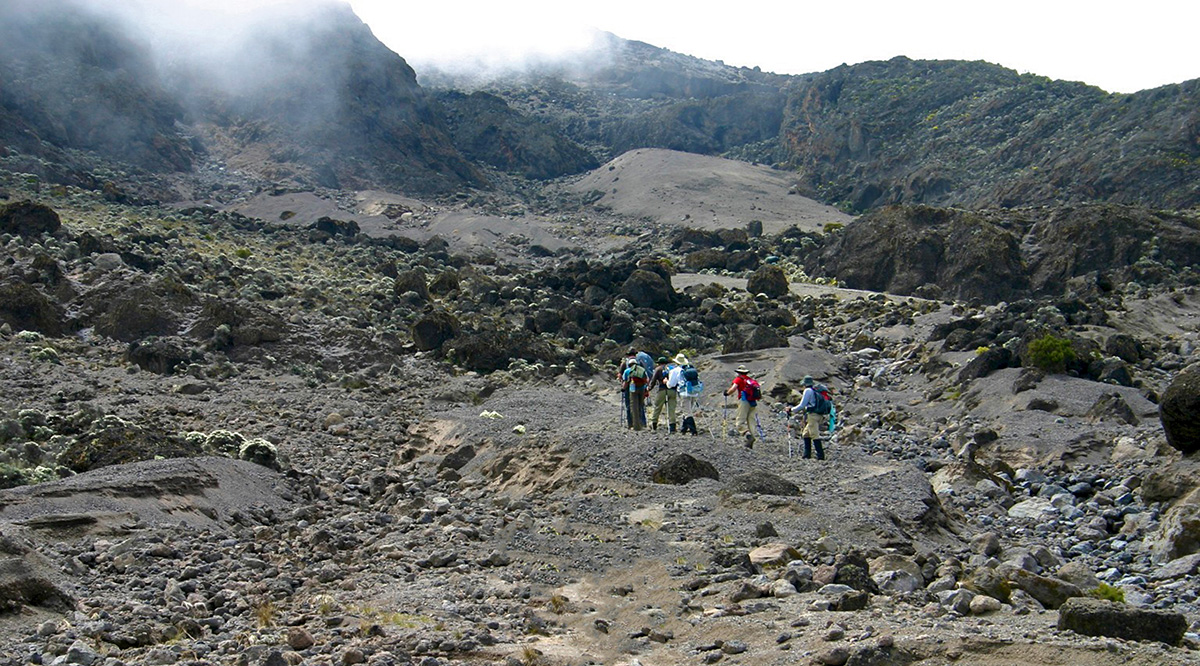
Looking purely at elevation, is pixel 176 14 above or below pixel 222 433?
above

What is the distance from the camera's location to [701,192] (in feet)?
250

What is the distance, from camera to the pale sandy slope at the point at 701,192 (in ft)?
226

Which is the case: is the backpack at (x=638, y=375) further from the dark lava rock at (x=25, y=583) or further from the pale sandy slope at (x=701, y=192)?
the pale sandy slope at (x=701, y=192)

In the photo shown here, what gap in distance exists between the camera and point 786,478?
15023mm

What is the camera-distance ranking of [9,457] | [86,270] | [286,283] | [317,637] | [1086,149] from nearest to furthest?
[317,637], [9,457], [86,270], [286,283], [1086,149]

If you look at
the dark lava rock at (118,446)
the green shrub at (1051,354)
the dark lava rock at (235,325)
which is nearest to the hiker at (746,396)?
the dark lava rock at (118,446)

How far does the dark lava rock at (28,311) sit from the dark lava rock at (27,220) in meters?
6.97

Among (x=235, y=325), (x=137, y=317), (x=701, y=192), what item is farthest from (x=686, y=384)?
(x=701, y=192)

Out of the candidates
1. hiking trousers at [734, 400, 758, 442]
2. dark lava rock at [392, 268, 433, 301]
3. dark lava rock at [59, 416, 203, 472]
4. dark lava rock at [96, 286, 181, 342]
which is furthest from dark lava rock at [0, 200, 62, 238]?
hiking trousers at [734, 400, 758, 442]

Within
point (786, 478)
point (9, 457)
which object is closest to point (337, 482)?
point (9, 457)

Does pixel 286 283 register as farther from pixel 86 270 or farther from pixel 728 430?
pixel 728 430

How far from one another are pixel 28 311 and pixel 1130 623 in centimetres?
Answer: 2495

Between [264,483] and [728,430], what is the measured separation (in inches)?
344

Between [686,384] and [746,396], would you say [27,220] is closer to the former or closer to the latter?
[686,384]
